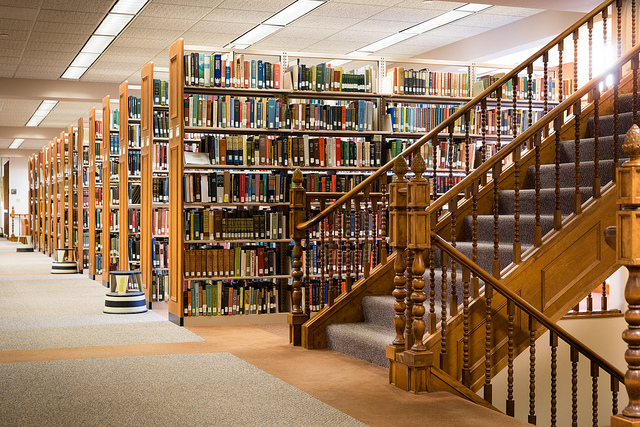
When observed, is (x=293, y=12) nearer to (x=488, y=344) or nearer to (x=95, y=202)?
(x=95, y=202)

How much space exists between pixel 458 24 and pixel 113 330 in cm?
678

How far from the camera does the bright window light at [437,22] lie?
34.1 ft

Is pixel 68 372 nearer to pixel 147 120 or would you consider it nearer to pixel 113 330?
pixel 113 330

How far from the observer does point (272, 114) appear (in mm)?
7391

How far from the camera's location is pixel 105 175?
10.5 meters

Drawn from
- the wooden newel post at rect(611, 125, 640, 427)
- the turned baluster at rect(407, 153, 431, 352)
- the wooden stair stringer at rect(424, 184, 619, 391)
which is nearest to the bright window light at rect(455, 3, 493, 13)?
the wooden stair stringer at rect(424, 184, 619, 391)

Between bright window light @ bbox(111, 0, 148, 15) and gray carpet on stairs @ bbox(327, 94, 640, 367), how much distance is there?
19.0 ft

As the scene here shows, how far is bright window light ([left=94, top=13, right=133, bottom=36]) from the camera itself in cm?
1035

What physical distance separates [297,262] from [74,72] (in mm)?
9967

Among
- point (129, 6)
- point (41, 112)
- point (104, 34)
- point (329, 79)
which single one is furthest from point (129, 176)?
point (41, 112)

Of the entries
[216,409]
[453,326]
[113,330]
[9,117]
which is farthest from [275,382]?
[9,117]

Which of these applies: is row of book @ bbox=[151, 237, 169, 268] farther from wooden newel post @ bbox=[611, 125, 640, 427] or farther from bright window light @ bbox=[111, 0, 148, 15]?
wooden newel post @ bbox=[611, 125, 640, 427]

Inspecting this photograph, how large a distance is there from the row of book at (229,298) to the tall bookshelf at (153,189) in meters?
1.28

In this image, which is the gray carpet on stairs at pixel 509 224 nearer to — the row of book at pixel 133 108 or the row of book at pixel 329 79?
the row of book at pixel 329 79
